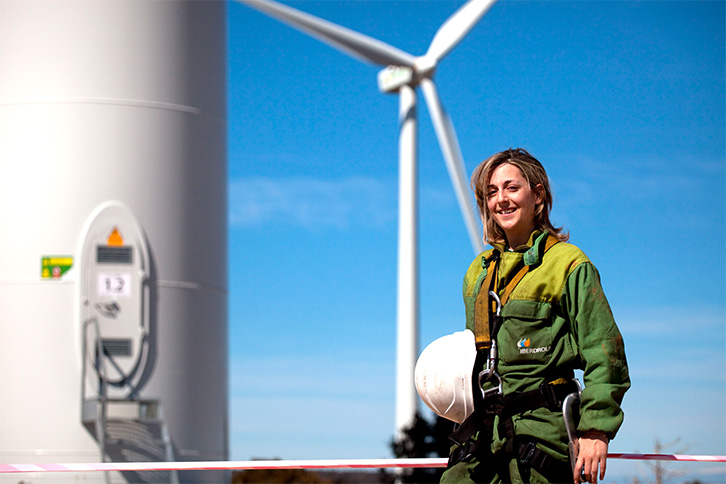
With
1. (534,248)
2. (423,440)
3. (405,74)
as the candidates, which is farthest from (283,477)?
(534,248)

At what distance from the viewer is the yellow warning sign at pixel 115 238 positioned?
43.9 ft

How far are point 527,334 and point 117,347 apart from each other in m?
10.3

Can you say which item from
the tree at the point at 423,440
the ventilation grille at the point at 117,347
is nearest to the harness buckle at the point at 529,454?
the ventilation grille at the point at 117,347

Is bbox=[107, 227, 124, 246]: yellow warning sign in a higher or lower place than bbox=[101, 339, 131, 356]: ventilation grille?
higher

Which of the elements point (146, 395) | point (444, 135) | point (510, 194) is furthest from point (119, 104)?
point (444, 135)

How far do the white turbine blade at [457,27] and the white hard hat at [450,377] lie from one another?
956 inches

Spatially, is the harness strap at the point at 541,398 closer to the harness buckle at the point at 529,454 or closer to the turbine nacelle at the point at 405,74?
the harness buckle at the point at 529,454

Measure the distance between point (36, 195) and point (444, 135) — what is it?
14.7 meters

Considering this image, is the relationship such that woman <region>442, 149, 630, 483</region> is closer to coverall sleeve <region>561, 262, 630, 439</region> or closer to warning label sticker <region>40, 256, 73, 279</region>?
coverall sleeve <region>561, 262, 630, 439</region>

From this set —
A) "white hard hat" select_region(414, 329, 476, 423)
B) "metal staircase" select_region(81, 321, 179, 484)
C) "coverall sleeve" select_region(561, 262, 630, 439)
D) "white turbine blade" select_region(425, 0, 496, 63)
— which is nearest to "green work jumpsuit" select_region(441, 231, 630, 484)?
"coverall sleeve" select_region(561, 262, 630, 439)

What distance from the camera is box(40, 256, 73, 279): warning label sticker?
1323cm

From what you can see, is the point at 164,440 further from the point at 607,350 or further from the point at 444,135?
the point at 444,135

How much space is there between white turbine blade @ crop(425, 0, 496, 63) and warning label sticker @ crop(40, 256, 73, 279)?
55.9ft

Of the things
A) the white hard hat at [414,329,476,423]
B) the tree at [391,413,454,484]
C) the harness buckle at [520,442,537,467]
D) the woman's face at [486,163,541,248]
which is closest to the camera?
the harness buckle at [520,442,537,467]
